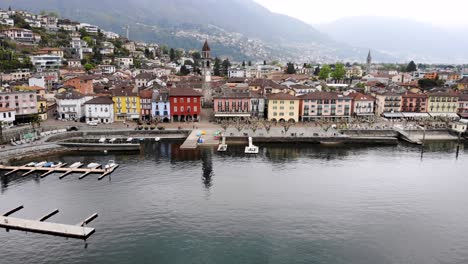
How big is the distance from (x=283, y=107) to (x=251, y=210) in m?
32.2

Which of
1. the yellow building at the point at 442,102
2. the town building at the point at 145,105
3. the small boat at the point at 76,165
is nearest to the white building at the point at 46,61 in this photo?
the town building at the point at 145,105

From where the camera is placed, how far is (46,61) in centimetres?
9000

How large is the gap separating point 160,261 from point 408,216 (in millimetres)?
18008

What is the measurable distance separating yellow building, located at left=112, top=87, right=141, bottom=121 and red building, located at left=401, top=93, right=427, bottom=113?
44.5 m

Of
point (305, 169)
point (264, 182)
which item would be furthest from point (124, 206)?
point (305, 169)

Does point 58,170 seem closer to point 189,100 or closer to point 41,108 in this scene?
point 41,108

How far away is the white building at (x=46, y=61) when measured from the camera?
88812 mm

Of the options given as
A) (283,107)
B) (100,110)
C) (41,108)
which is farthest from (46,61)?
(283,107)

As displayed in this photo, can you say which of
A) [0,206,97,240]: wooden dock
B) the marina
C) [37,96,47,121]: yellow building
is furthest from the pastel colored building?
[0,206,97,240]: wooden dock

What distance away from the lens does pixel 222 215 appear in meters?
26.6

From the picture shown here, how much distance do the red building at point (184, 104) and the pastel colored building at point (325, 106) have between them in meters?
16.7

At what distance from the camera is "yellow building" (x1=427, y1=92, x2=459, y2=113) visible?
207 feet

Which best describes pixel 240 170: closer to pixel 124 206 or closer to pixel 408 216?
pixel 124 206

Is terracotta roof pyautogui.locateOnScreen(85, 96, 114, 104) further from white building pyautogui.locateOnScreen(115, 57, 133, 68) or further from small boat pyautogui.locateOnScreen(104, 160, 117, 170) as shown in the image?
white building pyautogui.locateOnScreen(115, 57, 133, 68)
